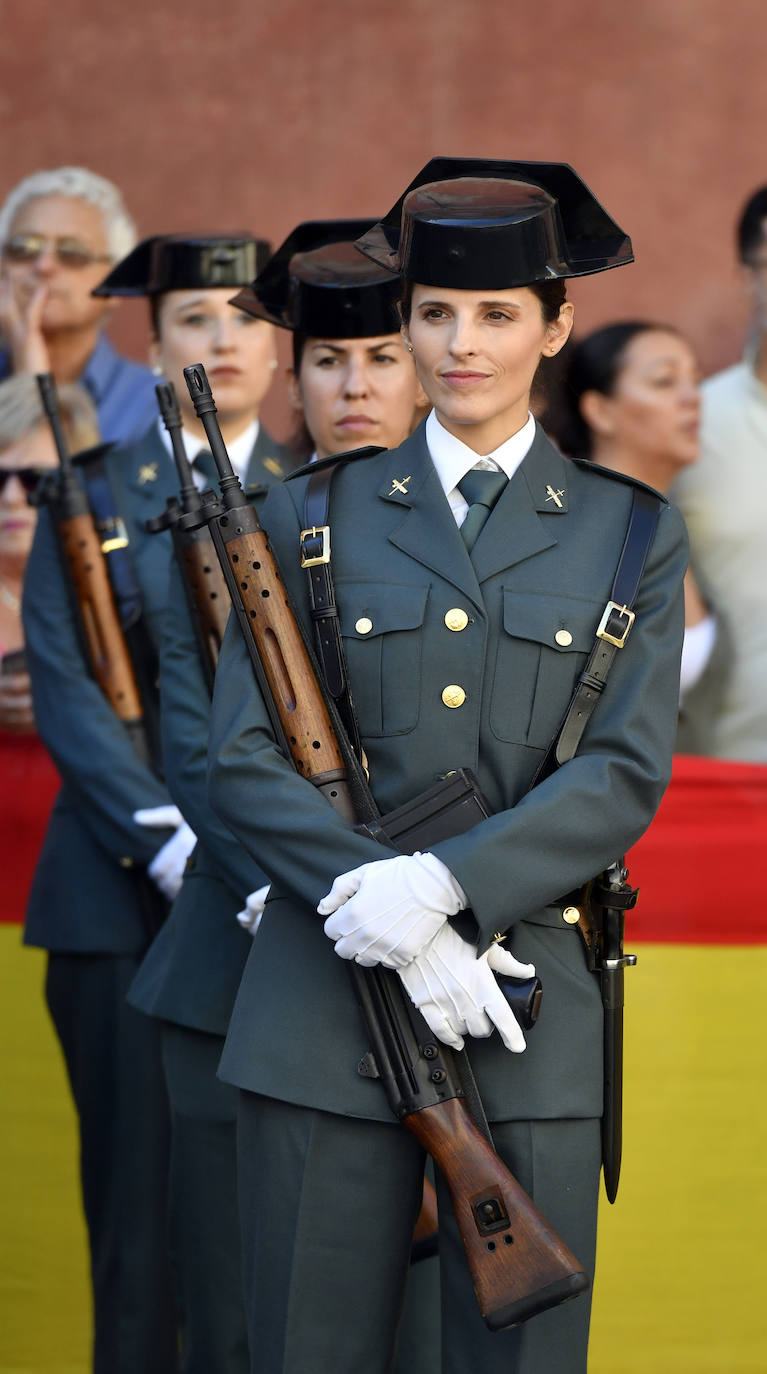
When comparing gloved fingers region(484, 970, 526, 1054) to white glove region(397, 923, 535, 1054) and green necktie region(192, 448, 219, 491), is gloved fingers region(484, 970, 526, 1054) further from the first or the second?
green necktie region(192, 448, 219, 491)

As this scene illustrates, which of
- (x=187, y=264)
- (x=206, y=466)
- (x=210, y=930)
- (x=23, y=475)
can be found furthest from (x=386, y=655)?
(x=23, y=475)

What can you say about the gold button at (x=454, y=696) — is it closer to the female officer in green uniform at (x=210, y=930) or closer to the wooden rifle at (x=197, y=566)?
the female officer in green uniform at (x=210, y=930)

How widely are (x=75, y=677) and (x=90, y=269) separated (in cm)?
199

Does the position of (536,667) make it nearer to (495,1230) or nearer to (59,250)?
(495,1230)

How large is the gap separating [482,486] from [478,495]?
0.01 meters

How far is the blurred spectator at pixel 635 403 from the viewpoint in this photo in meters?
4.38

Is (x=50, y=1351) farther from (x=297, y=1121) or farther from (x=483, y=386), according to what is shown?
(x=483, y=386)

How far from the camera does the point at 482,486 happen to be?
229 cm

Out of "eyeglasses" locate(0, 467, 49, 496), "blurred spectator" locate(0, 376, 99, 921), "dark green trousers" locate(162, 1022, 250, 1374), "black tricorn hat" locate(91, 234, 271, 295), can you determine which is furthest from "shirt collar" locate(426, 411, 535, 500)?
"eyeglasses" locate(0, 467, 49, 496)

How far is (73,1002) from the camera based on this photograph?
3.34 metres

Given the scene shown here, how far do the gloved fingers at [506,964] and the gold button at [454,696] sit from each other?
0.93ft

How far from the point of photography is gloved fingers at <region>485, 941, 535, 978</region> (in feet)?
6.88

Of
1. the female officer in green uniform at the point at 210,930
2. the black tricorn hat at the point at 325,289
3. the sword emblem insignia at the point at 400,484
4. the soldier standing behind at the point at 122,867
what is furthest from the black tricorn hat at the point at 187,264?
the sword emblem insignia at the point at 400,484

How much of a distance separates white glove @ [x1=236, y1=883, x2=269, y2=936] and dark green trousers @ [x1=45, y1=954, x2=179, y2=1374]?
656 millimetres
